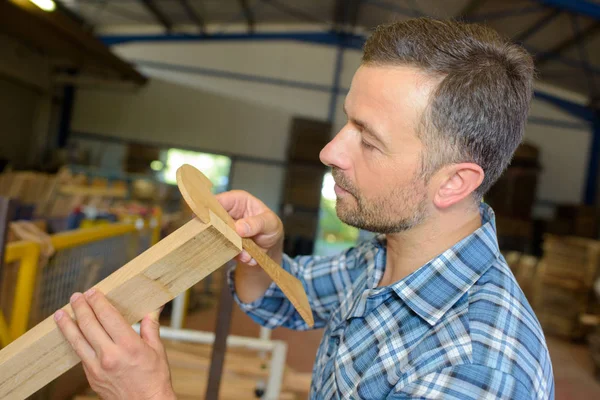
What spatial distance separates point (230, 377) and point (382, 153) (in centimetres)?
229

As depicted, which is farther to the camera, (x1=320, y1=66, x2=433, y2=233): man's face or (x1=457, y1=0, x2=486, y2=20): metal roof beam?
(x1=457, y1=0, x2=486, y2=20): metal roof beam

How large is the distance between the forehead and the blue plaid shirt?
308 millimetres

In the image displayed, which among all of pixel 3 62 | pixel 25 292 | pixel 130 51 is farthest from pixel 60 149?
pixel 25 292

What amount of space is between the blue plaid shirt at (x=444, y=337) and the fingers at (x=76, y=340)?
53 centimetres

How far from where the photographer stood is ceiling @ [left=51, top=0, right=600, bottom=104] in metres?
8.93

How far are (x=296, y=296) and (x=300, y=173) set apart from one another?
1109 centimetres

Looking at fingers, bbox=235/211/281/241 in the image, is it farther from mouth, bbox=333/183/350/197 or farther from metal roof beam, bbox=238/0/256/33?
metal roof beam, bbox=238/0/256/33

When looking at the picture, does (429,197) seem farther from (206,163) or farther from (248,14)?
(248,14)

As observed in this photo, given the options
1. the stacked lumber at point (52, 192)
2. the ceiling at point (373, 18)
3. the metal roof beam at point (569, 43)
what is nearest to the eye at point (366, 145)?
the stacked lumber at point (52, 192)

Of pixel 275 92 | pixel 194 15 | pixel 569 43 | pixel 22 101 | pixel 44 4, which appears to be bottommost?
pixel 22 101

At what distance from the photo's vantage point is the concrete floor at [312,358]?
5215 millimetres

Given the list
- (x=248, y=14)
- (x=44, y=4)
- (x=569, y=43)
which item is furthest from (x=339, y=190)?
(x=248, y=14)

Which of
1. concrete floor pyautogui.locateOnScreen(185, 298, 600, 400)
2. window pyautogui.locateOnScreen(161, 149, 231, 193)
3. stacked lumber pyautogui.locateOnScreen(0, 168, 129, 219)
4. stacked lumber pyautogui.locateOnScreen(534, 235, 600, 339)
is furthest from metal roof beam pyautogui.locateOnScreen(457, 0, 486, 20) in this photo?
stacked lumber pyautogui.locateOnScreen(0, 168, 129, 219)

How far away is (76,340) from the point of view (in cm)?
92
